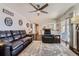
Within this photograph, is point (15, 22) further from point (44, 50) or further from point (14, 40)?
point (44, 50)

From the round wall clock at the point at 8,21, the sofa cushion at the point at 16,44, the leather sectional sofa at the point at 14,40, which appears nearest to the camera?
the leather sectional sofa at the point at 14,40

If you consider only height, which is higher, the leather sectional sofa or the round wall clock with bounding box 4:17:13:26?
the round wall clock with bounding box 4:17:13:26

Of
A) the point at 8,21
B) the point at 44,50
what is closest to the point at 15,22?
the point at 8,21

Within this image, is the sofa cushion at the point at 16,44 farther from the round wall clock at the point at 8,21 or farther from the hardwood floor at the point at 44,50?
the round wall clock at the point at 8,21

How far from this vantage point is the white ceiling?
127 inches

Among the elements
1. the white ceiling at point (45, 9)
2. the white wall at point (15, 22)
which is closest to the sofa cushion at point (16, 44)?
the white wall at point (15, 22)

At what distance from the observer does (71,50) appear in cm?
338

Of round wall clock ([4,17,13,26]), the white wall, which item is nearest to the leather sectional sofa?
the white wall

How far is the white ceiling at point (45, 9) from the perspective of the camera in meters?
3.24

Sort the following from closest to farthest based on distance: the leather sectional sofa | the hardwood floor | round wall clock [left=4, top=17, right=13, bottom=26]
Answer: the leather sectional sofa → the hardwood floor → round wall clock [left=4, top=17, right=13, bottom=26]

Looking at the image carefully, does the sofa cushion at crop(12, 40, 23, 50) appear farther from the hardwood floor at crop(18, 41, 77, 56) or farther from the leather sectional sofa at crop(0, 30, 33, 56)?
the hardwood floor at crop(18, 41, 77, 56)

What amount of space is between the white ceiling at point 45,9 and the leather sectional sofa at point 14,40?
0.55 meters

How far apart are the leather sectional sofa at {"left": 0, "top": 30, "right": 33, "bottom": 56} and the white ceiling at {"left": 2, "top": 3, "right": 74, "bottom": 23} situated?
55cm

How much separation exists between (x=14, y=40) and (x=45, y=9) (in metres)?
1.22
